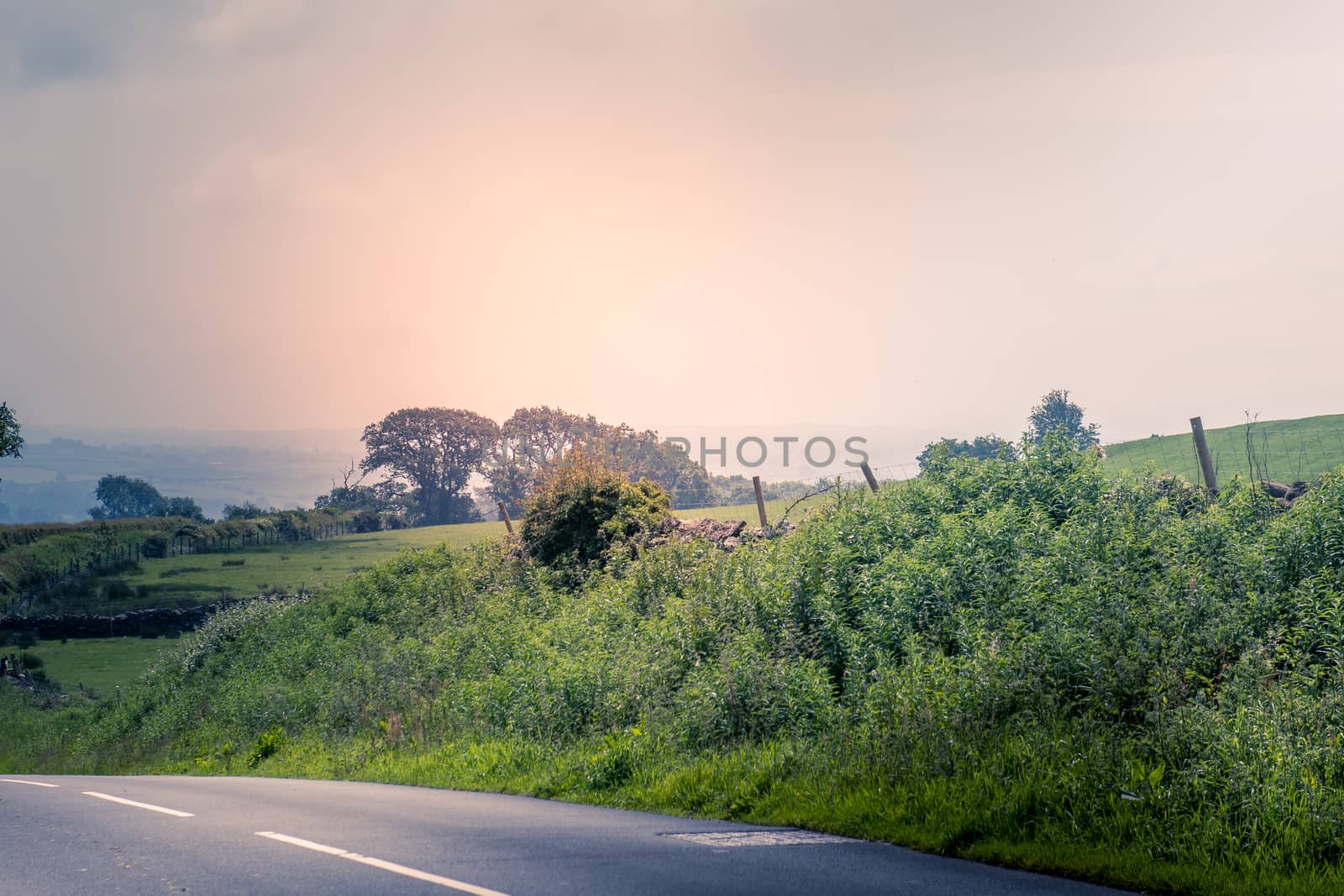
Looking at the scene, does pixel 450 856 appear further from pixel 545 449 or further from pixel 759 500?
pixel 545 449

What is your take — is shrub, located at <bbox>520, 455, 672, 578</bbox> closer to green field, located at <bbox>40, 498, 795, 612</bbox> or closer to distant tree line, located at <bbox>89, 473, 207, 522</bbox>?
green field, located at <bbox>40, 498, 795, 612</bbox>

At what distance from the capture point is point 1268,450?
44219 mm

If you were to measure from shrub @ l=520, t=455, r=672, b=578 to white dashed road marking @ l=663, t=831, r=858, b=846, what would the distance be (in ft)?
63.4

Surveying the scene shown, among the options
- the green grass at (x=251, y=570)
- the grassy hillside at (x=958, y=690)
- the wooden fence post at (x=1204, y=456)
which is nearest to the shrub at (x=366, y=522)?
the green grass at (x=251, y=570)

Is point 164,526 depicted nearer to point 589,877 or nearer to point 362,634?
point 362,634

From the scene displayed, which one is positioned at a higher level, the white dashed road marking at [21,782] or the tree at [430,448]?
the tree at [430,448]

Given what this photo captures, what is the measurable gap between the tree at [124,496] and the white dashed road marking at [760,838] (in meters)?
164

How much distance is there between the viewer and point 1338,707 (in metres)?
8.59

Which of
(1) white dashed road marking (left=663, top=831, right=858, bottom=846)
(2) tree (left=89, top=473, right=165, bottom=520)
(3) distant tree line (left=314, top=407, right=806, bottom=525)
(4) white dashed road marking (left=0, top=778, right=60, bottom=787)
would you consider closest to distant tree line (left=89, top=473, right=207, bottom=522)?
(2) tree (left=89, top=473, right=165, bottom=520)

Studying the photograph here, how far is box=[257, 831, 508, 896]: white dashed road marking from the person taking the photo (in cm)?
645

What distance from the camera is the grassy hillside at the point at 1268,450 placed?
36844mm

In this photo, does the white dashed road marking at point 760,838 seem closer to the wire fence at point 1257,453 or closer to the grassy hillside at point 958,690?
the grassy hillside at point 958,690

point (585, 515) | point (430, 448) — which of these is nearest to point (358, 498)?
point (430, 448)

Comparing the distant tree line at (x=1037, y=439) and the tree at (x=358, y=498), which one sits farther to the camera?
the tree at (x=358, y=498)
